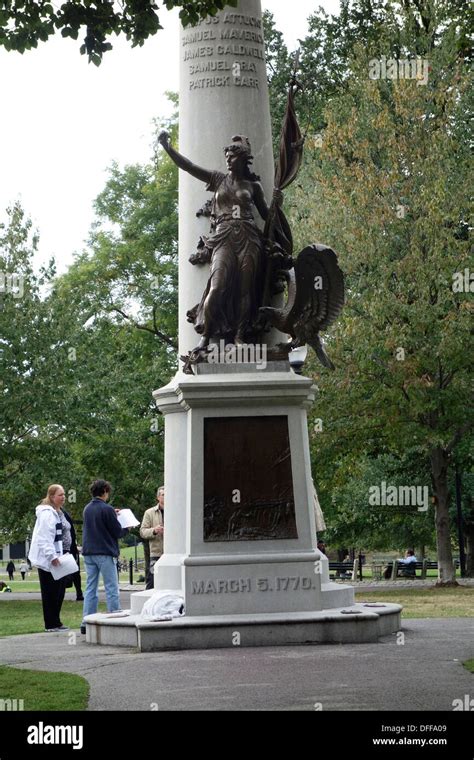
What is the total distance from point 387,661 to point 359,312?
20937 mm

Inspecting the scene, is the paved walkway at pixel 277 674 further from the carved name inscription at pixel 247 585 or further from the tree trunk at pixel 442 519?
the tree trunk at pixel 442 519

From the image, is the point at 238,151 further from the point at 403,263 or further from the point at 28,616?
the point at 403,263

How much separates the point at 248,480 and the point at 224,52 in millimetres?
5217

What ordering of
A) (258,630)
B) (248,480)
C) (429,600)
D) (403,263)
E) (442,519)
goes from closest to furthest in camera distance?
(258,630)
(248,480)
(429,600)
(403,263)
(442,519)

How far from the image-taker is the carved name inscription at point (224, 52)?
1517cm

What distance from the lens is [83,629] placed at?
15086 mm

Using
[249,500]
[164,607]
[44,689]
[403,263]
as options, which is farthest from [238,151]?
[403,263]

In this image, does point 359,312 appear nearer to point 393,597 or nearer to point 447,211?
point 447,211

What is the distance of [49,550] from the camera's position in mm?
15727

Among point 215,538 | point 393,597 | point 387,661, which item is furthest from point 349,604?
Answer: point 393,597

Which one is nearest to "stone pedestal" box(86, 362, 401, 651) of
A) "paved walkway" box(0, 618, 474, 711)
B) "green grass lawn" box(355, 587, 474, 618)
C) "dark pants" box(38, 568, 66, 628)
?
"paved walkway" box(0, 618, 474, 711)

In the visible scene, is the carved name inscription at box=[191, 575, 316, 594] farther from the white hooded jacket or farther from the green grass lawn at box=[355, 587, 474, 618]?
the green grass lawn at box=[355, 587, 474, 618]

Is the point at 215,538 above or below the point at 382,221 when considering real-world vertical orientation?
below

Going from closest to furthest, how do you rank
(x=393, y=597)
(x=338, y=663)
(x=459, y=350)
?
(x=338, y=663), (x=393, y=597), (x=459, y=350)
